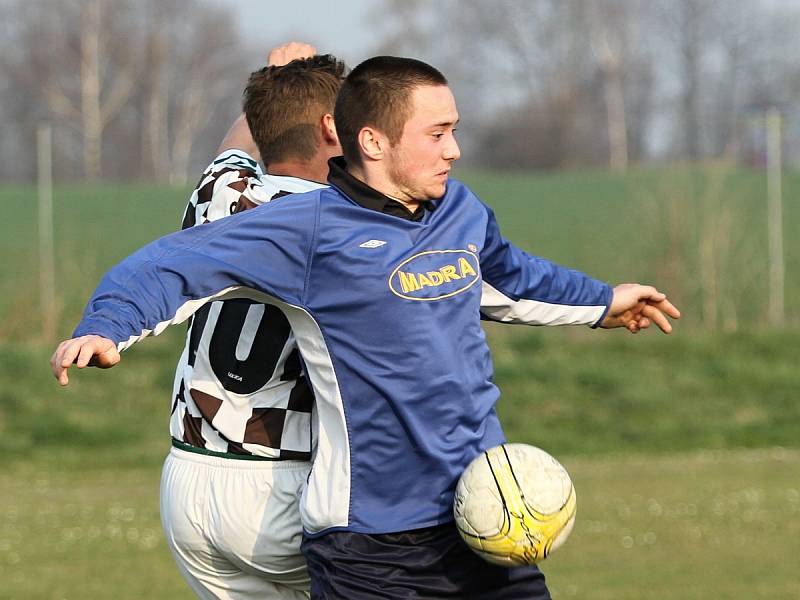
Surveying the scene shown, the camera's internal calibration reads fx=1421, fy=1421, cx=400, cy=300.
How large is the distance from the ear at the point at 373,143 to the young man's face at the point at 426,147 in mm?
23

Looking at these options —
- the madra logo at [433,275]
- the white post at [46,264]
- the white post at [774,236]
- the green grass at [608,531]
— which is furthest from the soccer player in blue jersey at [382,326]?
the white post at [774,236]

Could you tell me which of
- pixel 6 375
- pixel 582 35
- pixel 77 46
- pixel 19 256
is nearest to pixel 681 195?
pixel 6 375

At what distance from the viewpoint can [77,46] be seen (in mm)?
50000

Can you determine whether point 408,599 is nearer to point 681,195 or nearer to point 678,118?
point 681,195

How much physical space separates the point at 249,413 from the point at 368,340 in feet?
1.65

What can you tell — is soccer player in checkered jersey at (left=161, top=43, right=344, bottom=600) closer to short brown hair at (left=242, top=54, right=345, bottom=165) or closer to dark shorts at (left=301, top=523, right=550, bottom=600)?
short brown hair at (left=242, top=54, right=345, bottom=165)

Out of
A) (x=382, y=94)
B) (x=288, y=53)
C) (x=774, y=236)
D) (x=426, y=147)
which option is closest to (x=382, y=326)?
(x=426, y=147)

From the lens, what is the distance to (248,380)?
3967 millimetres

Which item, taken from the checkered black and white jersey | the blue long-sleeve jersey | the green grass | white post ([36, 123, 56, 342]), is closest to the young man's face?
the blue long-sleeve jersey

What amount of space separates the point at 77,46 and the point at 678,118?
2255cm

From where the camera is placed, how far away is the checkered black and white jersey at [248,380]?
3.96 meters

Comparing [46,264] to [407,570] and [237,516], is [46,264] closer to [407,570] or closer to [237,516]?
[237,516]

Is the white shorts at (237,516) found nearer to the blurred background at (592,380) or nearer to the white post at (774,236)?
the blurred background at (592,380)

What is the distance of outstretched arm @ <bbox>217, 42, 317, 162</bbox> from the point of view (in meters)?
4.61
